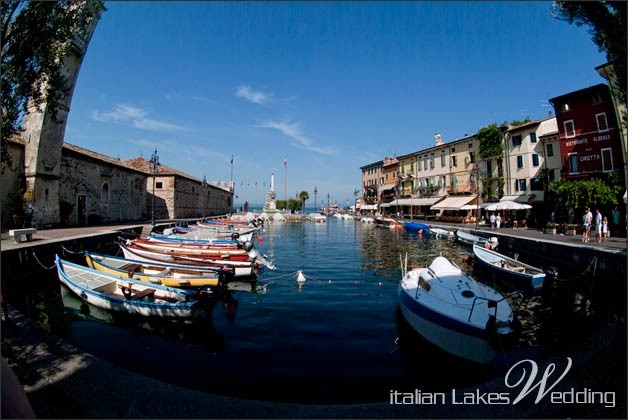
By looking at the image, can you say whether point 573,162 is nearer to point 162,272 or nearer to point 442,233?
point 442,233

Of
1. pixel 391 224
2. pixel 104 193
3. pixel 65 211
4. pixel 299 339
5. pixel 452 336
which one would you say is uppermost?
pixel 104 193

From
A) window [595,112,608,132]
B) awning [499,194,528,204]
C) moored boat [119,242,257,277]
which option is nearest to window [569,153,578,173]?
window [595,112,608,132]

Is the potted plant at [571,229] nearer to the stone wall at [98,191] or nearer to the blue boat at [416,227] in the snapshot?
the blue boat at [416,227]

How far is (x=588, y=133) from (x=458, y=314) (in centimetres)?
2915

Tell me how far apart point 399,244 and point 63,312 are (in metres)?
26.2

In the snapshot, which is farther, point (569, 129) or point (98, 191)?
point (98, 191)

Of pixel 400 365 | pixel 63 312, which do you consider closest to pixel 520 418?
pixel 400 365

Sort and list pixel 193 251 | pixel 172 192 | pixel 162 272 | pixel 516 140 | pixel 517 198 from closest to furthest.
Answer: pixel 162 272
pixel 193 251
pixel 517 198
pixel 516 140
pixel 172 192

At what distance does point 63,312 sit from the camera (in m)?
11.5

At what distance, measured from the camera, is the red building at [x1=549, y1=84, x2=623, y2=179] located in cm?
2555

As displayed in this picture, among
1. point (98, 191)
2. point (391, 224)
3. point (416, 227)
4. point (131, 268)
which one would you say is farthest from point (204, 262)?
Answer: point (391, 224)

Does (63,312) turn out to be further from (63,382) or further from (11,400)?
(11,400)

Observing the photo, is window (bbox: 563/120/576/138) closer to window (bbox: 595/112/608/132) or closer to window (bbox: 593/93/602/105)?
window (bbox: 595/112/608/132)

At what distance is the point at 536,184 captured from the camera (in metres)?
34.6
